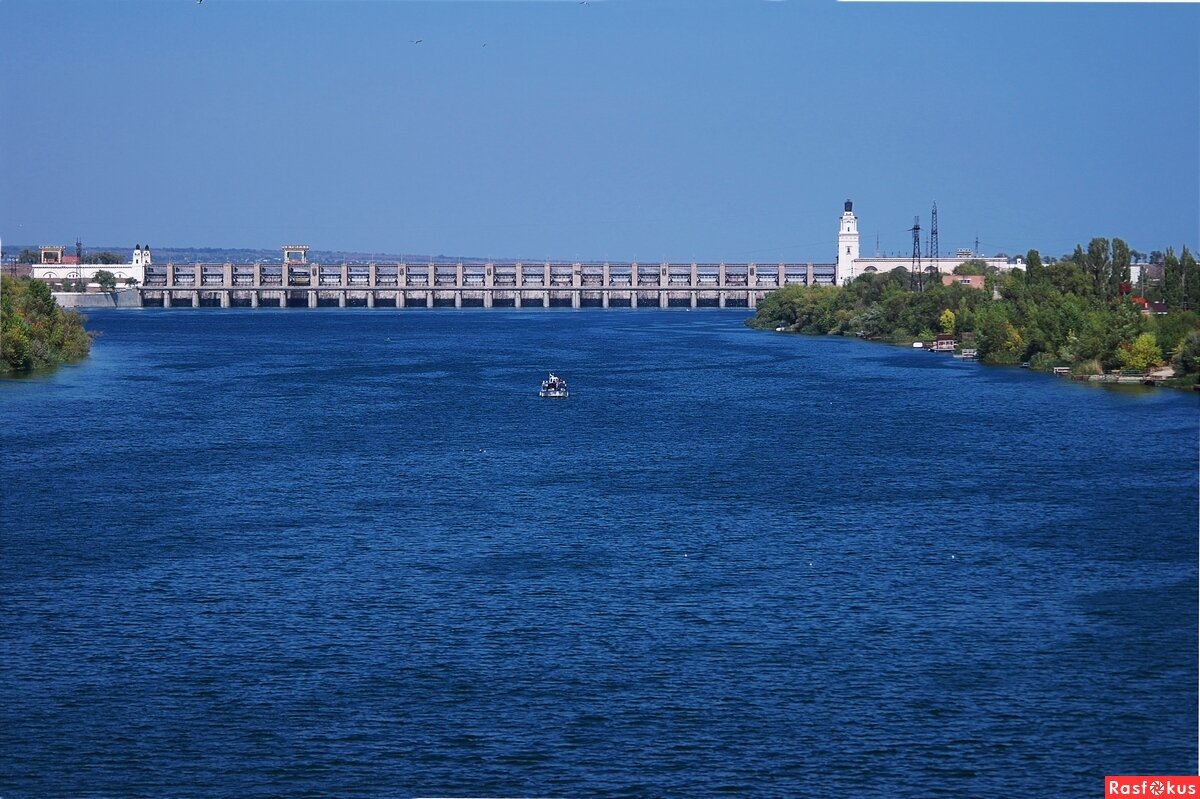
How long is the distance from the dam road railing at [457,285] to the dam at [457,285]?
65 millimetres

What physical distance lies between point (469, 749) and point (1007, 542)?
881 cm

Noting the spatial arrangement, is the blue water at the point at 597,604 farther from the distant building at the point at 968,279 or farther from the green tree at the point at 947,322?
Result: the distant building at the point at 968,279

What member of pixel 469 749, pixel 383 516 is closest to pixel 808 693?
pixel 469 749

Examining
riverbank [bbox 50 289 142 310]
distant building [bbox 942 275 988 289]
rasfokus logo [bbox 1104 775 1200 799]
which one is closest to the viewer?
rasfokus logo [bbox 1104 775 1200 799]

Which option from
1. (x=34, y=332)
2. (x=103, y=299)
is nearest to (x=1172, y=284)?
(x=34, y=332)

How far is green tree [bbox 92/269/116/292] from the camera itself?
3706 inches

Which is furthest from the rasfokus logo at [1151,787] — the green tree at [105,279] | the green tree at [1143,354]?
the green tree at [105,279]

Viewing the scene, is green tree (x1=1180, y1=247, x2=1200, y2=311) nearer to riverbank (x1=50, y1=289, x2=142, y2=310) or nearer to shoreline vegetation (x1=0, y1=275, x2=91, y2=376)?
shoreline vegetation (x1=0, y1=275, x2=91, y2=376)

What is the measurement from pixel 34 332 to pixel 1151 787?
37.1 m

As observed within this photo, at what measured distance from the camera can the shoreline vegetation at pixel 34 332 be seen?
1505 inches

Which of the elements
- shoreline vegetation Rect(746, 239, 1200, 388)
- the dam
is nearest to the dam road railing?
the dam

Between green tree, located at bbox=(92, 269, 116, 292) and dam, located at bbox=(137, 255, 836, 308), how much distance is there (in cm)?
197

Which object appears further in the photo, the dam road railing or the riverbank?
the dam road railing

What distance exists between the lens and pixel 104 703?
1235 centimetres
